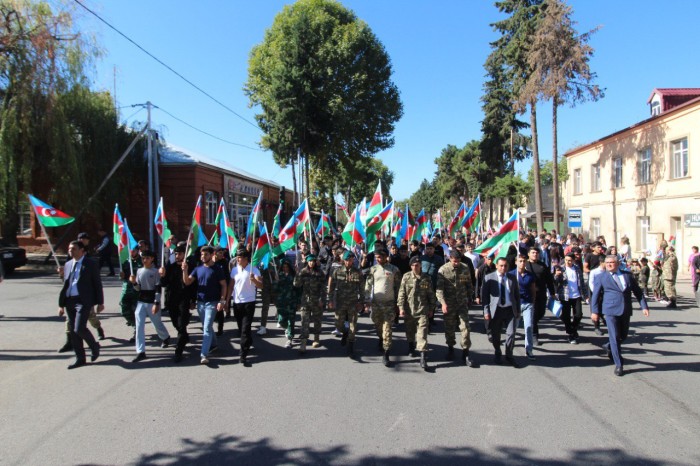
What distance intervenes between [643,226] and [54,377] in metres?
25.5

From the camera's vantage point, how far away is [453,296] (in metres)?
7.28

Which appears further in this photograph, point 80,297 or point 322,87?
point 322,87

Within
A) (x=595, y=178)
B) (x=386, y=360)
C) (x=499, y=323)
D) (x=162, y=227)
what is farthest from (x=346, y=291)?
(x=595, y=178)

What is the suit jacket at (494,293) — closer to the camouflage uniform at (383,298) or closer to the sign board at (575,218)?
the camouflage uniform at (383,298)

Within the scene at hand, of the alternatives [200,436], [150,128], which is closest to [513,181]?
[150,128]

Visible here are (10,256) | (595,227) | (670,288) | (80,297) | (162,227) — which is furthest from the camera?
(595,227)

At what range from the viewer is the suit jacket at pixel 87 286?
272 inches

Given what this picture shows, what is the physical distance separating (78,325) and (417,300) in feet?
15.8

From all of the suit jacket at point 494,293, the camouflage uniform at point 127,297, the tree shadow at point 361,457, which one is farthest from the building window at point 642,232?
the camouflage uniform at point 127,297

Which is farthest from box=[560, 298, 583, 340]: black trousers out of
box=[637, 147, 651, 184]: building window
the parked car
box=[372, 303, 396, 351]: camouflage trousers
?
the parked car

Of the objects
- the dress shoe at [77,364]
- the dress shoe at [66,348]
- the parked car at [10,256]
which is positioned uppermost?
the parked car at [10,256]

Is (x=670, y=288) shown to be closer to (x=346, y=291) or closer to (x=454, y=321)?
(x=454, y=321)

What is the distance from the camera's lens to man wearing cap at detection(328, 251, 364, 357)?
7.71 m

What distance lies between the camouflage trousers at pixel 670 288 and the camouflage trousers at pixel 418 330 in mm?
8601
